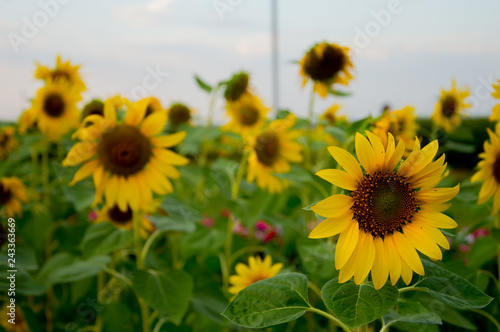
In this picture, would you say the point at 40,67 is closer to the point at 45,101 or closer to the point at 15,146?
the point at 45,101

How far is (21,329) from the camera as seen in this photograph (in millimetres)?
2215

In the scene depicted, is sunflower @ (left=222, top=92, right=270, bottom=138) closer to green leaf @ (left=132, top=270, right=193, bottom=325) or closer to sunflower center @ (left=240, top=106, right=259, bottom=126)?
sunflower center @ (left=240, top=106, right=259, bottom=126)

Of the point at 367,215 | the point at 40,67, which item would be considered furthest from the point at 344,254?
the point at 40,67

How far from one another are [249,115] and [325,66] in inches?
24.0

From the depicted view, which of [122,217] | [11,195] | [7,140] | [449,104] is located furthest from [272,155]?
[7,140]

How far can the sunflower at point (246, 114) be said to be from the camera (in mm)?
2471

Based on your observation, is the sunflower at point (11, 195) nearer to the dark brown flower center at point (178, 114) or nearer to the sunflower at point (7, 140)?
the sunflower at point (7, 140)

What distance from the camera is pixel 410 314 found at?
2.75ft

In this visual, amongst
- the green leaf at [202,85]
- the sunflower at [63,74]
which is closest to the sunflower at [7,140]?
the sunflower at [63,74]

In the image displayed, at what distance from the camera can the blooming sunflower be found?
731 millimetres

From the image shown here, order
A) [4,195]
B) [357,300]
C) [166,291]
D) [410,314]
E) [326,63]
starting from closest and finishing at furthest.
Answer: [357,300] → [410,314] → [166,291] → [4,195] → [326,63]

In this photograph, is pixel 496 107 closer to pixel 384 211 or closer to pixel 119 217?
pixel 384 211

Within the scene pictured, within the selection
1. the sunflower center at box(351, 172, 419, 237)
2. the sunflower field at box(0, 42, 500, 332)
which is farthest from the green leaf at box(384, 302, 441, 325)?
the sunflower center at box(351, 172, 419, 237)

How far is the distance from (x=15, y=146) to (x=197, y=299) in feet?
5.95
